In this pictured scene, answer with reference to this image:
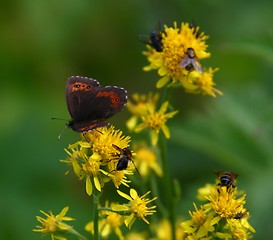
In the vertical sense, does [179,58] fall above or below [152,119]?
above

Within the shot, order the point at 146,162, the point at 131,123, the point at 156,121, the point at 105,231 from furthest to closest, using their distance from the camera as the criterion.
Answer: the point at 146,162
the point at 131,123
the point at 156,121
the point at 105,231

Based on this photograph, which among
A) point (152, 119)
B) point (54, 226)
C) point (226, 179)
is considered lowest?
point (54, 226)

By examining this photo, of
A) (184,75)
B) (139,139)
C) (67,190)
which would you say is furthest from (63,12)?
(184,75)

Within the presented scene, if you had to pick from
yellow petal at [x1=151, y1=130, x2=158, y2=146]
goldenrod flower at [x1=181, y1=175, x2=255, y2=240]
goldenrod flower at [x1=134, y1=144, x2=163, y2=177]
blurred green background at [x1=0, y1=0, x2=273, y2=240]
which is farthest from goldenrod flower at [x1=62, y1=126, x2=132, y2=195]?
blurred green background at [x1=0, y1=0, x2=273, y2=240]

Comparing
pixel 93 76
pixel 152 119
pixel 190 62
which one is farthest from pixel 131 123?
pixel 93 76

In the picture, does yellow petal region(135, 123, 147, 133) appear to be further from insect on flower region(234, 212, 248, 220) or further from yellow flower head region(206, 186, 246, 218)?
insect on flower region(234, 212, 248, 220)

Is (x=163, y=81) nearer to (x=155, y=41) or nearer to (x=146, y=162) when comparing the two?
(x=155, y=41)
